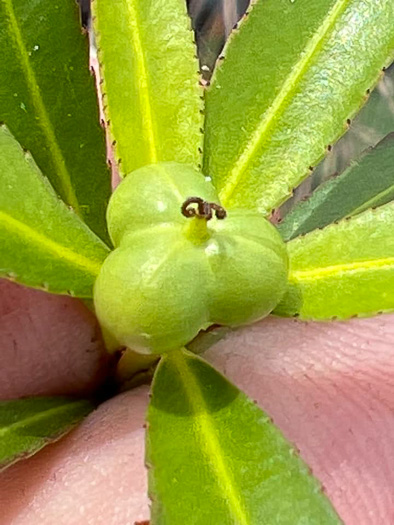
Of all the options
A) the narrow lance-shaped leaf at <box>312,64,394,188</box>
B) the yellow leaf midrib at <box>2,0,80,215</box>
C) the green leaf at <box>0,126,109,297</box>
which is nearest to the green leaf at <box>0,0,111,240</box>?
the yellow leaf midrib at <box>2,0,80,215</box>

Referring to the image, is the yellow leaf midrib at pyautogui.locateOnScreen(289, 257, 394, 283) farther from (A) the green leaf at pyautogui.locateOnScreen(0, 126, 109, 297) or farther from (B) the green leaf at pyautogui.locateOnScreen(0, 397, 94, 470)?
(B) the green leaf at pyautogui.locateOnScreen(0, 397, 94, 470)

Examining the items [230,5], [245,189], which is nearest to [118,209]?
[245,189]

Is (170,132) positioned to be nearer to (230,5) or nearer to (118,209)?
(118,209)

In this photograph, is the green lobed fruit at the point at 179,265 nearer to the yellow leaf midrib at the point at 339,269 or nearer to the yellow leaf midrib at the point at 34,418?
the yellow leaf midrib at the point at 339,269

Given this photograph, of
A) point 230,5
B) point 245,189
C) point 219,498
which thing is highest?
point 230,5

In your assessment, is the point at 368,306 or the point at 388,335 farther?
the point at 388,335

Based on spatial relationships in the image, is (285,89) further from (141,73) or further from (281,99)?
(141,73)

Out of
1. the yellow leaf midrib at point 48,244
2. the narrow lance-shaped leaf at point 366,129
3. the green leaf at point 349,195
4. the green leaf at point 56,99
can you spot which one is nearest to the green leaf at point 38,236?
the yellow leaf midrib at point 48,244

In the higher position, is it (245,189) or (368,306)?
(245,189)
